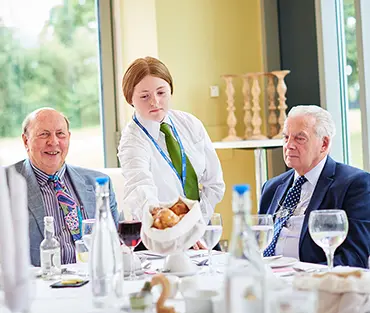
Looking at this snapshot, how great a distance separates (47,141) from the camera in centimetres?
344

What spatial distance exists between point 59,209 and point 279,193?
95 centimetres

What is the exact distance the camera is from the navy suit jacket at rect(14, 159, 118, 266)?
3.20 meters

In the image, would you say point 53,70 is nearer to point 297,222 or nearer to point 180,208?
point 297,222

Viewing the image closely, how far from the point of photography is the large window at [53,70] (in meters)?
5.09

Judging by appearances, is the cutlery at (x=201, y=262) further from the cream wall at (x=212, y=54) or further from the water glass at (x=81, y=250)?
the cream wall at (x=212, y=54)

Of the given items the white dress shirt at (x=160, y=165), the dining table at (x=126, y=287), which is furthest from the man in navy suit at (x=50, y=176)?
the dining table at (x=126, y=287)

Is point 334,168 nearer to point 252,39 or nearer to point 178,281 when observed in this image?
point 178,281

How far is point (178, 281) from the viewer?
205cm

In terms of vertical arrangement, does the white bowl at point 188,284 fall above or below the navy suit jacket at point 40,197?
below

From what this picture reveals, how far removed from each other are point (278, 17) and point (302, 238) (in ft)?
10.5

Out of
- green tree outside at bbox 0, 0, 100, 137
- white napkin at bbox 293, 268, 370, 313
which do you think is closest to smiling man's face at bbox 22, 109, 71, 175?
green tree outside at bbox 0, 0, 100, 137

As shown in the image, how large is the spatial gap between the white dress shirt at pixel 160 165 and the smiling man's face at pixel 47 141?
27cm

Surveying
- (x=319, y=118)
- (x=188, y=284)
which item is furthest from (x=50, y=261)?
(x=319, y=118)

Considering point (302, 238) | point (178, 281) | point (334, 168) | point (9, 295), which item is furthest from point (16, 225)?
point (334, 168)
